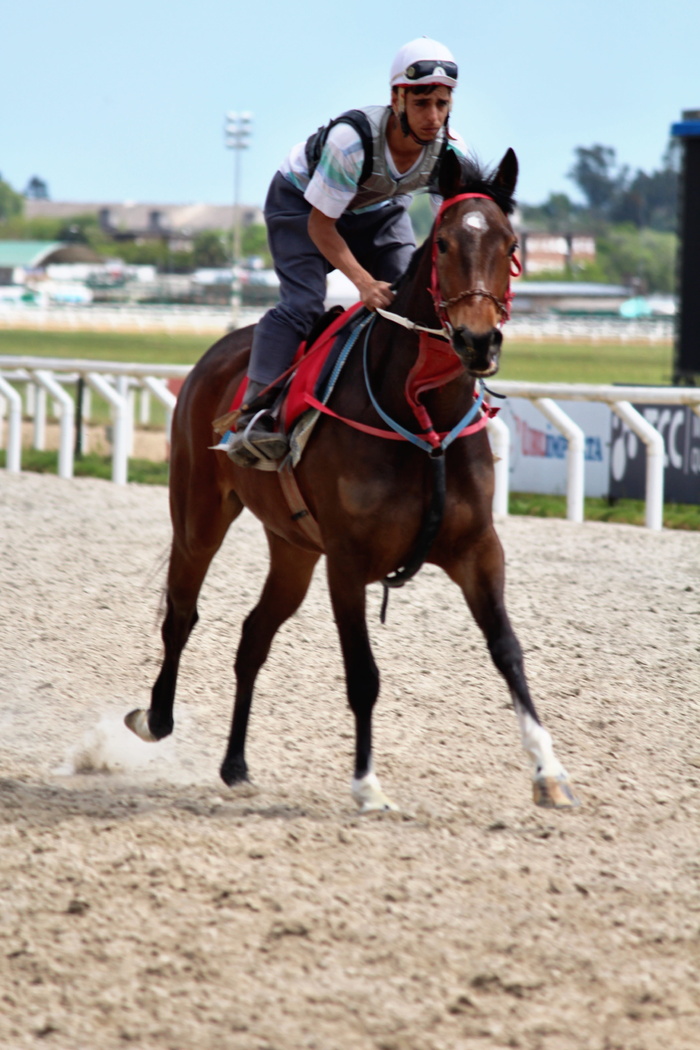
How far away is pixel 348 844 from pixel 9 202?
124m

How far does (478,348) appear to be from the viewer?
3461 mm

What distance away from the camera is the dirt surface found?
9.12ft

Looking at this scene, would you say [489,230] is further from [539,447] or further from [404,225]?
[539,447]

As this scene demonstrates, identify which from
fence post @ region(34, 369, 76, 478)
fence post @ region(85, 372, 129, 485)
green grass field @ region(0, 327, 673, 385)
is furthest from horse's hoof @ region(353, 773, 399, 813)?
green grass field @ region(0, 327, 673, 385)

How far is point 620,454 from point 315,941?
8886 millimetres

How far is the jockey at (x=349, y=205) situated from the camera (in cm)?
395

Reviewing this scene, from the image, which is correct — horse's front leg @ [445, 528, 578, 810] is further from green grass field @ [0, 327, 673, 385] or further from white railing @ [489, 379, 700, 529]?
green grass field @ [0, 327, 673, 385]

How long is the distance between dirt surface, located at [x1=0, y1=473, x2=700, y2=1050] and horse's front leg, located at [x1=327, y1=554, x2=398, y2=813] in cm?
10

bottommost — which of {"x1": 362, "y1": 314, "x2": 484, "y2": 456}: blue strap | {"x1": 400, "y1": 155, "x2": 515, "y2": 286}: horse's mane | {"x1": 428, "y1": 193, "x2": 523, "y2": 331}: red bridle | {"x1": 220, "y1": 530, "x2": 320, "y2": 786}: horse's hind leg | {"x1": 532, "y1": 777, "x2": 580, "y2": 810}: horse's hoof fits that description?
{"x1": 532, "y1": 777, "x2": 580, "y2": 810}: horse's hoof

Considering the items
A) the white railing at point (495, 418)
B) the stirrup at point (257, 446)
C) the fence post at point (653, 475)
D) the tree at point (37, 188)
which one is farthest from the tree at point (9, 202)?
the stirrup at point (257, 446)

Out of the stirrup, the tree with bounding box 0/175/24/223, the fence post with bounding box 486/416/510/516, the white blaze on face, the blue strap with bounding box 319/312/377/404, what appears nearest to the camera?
the white blaze on face

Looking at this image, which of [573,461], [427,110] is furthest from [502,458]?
[427,110]

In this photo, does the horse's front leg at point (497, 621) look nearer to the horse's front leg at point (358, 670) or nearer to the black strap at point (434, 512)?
the black strap at point (434, 512)

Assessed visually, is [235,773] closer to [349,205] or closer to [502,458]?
[349,205]
